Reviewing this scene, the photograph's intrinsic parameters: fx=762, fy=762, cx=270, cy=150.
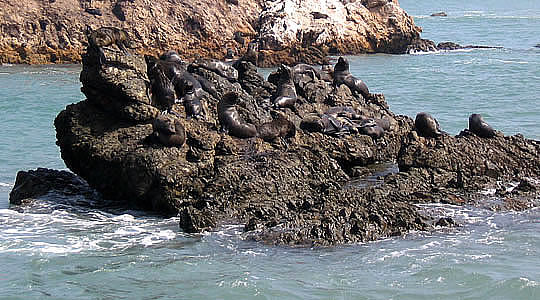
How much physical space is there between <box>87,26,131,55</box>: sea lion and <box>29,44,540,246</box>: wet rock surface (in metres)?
0.23

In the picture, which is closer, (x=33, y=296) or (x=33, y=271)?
(x=33, y=296)

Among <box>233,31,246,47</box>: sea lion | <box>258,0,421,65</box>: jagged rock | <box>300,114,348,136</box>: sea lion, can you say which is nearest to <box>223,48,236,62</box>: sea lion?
<box>233,31,246,47</box>: sea lion

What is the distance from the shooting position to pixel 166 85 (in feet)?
37.9

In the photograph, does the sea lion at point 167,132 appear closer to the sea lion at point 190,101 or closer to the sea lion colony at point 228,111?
the sea lion colony at point 228,111

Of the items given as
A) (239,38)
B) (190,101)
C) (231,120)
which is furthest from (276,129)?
(239,38)

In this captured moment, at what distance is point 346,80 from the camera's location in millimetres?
14086

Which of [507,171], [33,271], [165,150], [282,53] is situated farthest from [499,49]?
[33,271]

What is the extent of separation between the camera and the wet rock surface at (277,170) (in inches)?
376

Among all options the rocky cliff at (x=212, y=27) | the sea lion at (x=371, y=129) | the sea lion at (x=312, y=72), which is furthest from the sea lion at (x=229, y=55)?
the sea lion at (x=371, y=129)

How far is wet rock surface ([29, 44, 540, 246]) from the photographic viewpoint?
31.3 feet

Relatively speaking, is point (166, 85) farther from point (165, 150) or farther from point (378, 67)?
point (378, 67)

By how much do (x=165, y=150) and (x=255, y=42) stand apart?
1065 inches

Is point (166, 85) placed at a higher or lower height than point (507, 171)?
higher

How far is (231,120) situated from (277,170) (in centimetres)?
125
